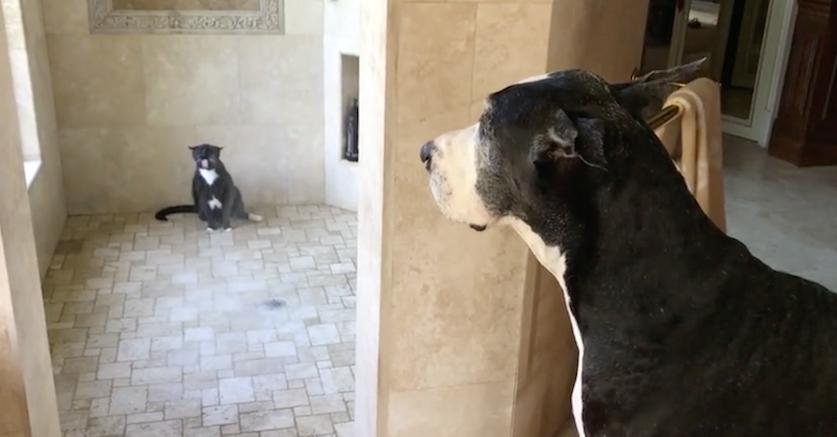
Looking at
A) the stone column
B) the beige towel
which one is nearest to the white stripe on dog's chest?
the beige towel

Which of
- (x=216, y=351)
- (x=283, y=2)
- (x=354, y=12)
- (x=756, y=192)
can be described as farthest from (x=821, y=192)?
(x=216, y=351)

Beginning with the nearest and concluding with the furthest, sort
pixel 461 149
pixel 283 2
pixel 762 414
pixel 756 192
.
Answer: pixel 762 414 → pixel 461 149 → pixel 283 2 → pixel 756 192

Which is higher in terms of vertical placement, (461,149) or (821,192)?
(461,149)

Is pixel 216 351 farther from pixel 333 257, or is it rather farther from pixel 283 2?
pixel 283 2

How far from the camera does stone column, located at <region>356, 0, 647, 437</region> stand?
182 cm

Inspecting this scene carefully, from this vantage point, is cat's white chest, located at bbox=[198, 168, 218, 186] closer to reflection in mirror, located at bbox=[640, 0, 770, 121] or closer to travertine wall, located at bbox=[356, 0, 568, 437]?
travertine wall, located at bbox=[356, 0, 568, 437]

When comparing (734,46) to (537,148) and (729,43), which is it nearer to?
(729,43)

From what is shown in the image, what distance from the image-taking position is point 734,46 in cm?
690

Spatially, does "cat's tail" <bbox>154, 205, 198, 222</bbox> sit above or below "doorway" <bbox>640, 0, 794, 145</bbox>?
below

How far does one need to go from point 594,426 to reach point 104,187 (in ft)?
12.5

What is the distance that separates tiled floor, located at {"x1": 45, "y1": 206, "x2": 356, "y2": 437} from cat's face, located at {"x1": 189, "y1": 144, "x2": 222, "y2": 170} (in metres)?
0.33

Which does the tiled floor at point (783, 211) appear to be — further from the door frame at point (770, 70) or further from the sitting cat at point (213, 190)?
the sitting cat at point (213, 190)

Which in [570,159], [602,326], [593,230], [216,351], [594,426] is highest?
[570,159]

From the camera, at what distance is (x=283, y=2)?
4430mm
